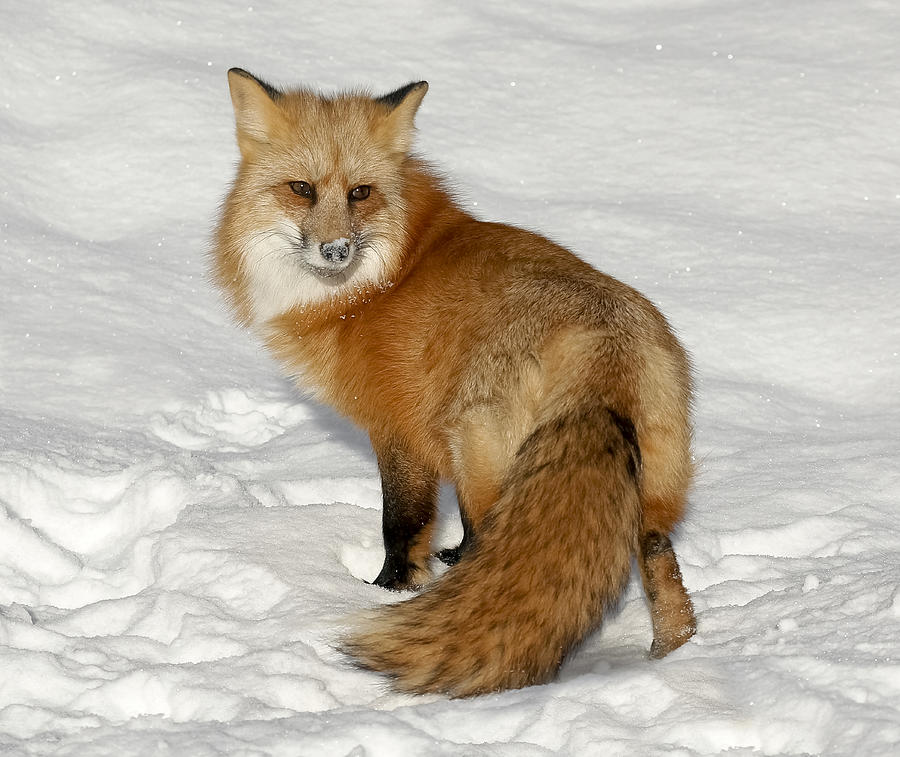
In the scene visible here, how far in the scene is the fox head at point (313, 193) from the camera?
4.31m

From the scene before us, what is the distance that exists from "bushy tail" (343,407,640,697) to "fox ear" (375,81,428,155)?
1.81 meters

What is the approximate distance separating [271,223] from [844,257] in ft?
15.3

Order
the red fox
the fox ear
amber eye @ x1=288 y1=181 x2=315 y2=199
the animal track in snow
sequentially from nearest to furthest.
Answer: the red fox
amber eye @ x1=288 y1=181 x2=315 y2=199
the fox ear
the animal track in snow

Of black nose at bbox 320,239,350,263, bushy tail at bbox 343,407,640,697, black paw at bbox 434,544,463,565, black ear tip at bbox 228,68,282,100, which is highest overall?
black ear tip at bbox 228,68,282,100

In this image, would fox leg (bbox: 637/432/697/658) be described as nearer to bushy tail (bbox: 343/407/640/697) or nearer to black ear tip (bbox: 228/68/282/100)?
bushy tail (bbox: 343/407/640/697)

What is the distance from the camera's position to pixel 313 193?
14.2 ft

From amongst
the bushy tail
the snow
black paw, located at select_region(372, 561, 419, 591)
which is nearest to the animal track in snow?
the snow

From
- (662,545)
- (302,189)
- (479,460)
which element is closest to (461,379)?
(479,460)

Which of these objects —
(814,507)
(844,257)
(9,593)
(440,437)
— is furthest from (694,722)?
(844,257)

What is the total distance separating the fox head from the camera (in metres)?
4.31

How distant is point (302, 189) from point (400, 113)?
0.60 m

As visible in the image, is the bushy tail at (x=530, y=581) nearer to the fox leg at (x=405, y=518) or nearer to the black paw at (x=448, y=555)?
the fox leg at (x=405, y=518)

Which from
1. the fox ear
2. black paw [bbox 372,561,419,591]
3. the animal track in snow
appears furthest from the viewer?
the animal track in snow

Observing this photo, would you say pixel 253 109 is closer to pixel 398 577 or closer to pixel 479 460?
pixel 479 460
